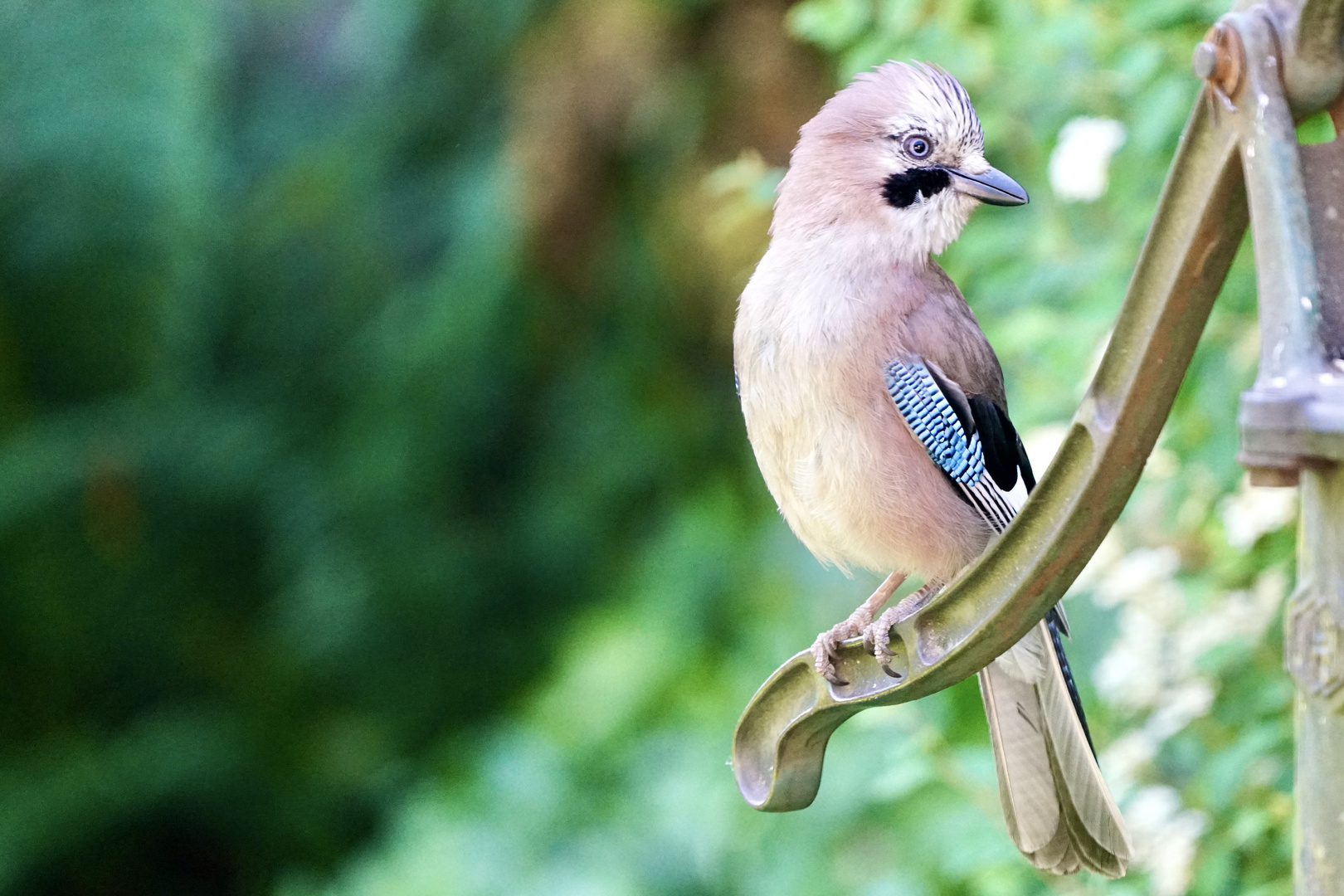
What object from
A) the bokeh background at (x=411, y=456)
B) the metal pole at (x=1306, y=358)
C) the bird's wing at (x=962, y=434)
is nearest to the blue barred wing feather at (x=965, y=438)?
the bird's wing at (x=962, y=434)

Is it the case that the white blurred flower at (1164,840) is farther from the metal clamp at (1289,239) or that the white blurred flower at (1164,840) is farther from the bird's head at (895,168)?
the metal clamp at (1289,239)

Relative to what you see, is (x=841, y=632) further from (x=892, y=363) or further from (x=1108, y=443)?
(x=1108, y=443)

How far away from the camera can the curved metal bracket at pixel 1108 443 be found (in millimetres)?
779

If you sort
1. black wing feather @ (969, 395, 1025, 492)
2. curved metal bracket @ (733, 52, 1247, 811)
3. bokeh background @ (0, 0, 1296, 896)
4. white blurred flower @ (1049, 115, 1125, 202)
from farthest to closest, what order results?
bokeh background @ (0, 0, 1296, 896)
white blurred flower @ (1049, 115, 1125, 202)
black wing feather @ (969, 395, 1025, 492)
curved metal bracket @ (733, 52, 1247, 811)

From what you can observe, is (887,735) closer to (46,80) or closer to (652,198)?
(652,198)

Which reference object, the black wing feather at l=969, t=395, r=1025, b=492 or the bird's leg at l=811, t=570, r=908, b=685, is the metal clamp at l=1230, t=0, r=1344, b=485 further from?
the black wing feather at l=969, t=395, r=1025, b=492

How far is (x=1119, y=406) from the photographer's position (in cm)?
83

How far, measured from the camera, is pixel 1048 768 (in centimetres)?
135

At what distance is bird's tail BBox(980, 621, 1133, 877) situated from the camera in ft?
4.00

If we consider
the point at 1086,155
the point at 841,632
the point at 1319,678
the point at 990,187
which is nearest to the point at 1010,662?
the point at 841,632

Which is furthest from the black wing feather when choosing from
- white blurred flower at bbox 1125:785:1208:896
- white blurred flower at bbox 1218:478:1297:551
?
white blurred flower at bbox 1125:785:1208:896

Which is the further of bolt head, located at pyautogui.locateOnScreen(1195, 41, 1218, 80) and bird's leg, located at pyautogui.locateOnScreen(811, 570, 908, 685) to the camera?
bird's leg, located at pyautogui.locateOnScreen(811, 570, 908, 685)

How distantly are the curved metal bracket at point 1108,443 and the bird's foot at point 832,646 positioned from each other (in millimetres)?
56

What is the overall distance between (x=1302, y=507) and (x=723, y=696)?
Result: 268 centimetres
